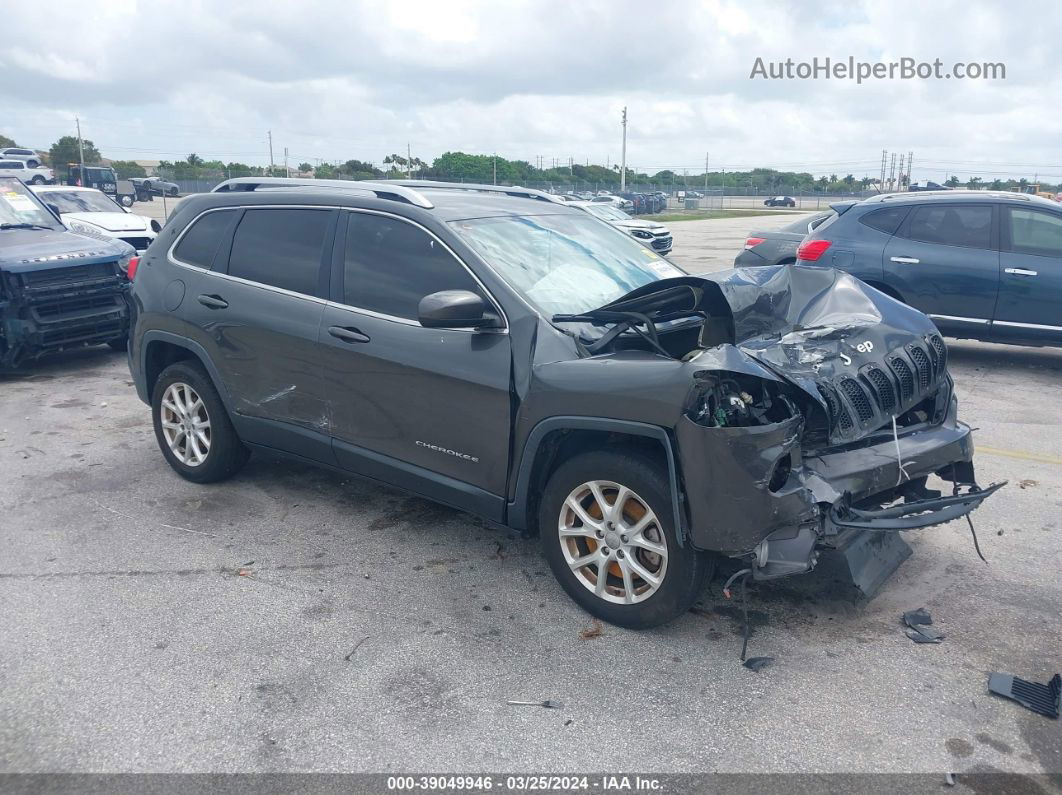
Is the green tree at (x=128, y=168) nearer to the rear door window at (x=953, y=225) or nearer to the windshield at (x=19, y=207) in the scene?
the windshield at (x=19, y=207)

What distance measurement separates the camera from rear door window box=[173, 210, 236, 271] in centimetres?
540

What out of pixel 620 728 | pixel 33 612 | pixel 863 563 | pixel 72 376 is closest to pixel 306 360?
pixel 33 612

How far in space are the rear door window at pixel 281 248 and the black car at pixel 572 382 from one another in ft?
0.04

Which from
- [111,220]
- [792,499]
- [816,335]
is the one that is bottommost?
[792,499]

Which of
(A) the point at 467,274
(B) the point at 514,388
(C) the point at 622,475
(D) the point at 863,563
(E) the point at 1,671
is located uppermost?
(A) the point at 467,274

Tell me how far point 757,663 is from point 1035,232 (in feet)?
22.4

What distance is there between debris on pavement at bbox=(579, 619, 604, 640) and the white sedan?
1164 centimetres

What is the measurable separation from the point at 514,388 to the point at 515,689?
1.27m

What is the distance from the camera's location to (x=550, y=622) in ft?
13.0

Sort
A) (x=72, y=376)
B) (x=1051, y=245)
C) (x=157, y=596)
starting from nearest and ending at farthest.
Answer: (x=157, y=596) < (x=1051, y=245) < (x=72, y=376)

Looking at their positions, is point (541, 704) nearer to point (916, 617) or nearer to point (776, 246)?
point (916, 617)

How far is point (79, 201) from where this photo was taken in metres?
15.0

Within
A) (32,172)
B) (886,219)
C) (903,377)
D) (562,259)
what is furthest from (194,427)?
(32,172)

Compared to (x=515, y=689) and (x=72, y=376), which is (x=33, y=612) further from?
(x=72, y=376)
